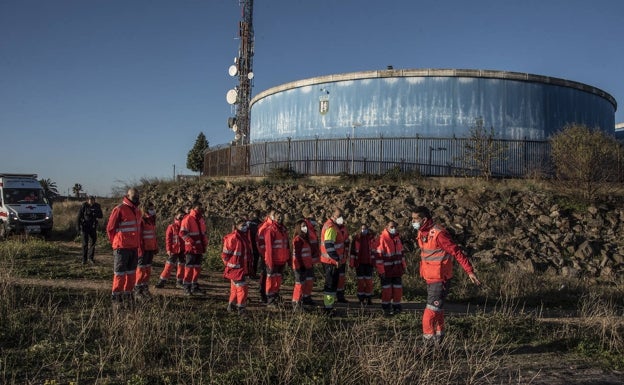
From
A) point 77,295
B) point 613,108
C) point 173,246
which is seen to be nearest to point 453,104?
point 613,108

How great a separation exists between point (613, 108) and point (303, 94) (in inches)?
745

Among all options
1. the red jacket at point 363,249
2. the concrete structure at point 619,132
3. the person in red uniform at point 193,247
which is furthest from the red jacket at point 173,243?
the concrete structure at point 619,132

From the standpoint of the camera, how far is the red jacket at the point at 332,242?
9.34 m

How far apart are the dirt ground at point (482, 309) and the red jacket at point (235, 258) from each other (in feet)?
3.12

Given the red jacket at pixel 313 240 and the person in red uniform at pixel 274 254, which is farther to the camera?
the red jacket at pixel 313 240

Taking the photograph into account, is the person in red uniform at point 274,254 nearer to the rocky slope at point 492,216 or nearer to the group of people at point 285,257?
the group of people at point 285,257

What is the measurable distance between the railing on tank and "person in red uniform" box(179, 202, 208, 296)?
11.9 metres

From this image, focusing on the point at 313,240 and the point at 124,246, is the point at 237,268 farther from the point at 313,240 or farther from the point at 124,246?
the point at 124,246

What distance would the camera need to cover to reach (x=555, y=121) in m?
25.6

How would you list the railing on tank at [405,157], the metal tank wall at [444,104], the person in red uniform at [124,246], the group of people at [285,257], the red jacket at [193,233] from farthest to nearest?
the metal tank wall at [444,104], the railing on tank at [405,157], the red jacket at [193,233], the person in red uniform at [124,246], the group of people at [285,257]

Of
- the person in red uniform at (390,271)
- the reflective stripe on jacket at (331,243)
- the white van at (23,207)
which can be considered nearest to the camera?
the reflective stripe on jacket at (331,243)

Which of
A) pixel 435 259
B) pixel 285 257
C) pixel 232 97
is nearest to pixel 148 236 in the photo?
pixel 285 257

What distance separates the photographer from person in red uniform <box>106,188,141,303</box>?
8.62 m

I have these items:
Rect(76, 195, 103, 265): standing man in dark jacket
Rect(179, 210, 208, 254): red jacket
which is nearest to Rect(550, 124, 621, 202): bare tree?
Rect(179, 210, 208, 254): red jacket
